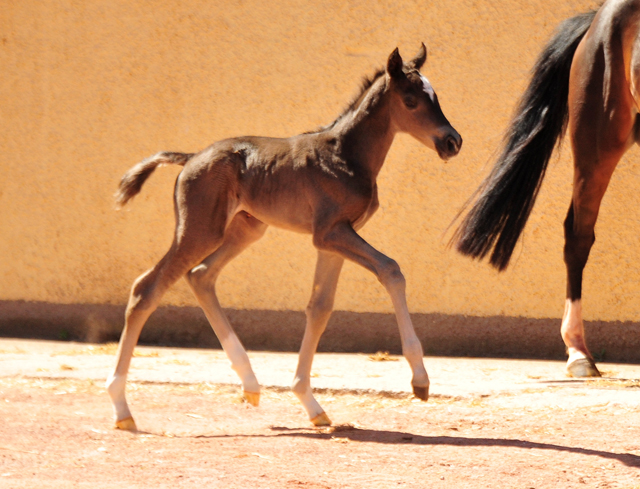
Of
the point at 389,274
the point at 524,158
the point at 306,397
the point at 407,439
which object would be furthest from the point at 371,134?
the point at 524,158

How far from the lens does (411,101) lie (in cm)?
354

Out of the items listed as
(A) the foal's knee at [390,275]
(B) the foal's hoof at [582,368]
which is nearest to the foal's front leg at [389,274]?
(A) the foal's knee at [390,275]

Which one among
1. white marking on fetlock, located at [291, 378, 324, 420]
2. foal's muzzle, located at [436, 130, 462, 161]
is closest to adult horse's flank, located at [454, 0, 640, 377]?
foal's muzzle, located at [436, 130, 462, 161]

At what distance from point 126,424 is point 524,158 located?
286 centimetres

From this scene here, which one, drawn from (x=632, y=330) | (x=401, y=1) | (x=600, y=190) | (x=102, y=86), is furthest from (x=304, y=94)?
(x=632, y=330)

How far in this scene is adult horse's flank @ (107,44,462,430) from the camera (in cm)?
355

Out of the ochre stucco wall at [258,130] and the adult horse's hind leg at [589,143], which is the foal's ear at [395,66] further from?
the ochre stucco wall at [258,130]

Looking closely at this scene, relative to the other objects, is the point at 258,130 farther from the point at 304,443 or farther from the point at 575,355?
the point at 304,443

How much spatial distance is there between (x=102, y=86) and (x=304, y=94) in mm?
1770

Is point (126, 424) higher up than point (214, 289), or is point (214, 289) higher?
point (214, 289)

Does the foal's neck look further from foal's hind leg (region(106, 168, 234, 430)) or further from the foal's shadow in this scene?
the foal's shadow

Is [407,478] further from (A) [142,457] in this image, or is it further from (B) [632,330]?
(B) [632,330]

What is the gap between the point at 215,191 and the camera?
3748mm

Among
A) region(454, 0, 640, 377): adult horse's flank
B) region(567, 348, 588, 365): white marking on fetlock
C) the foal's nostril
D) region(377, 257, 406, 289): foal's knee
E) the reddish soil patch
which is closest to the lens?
the reddish soil patch
